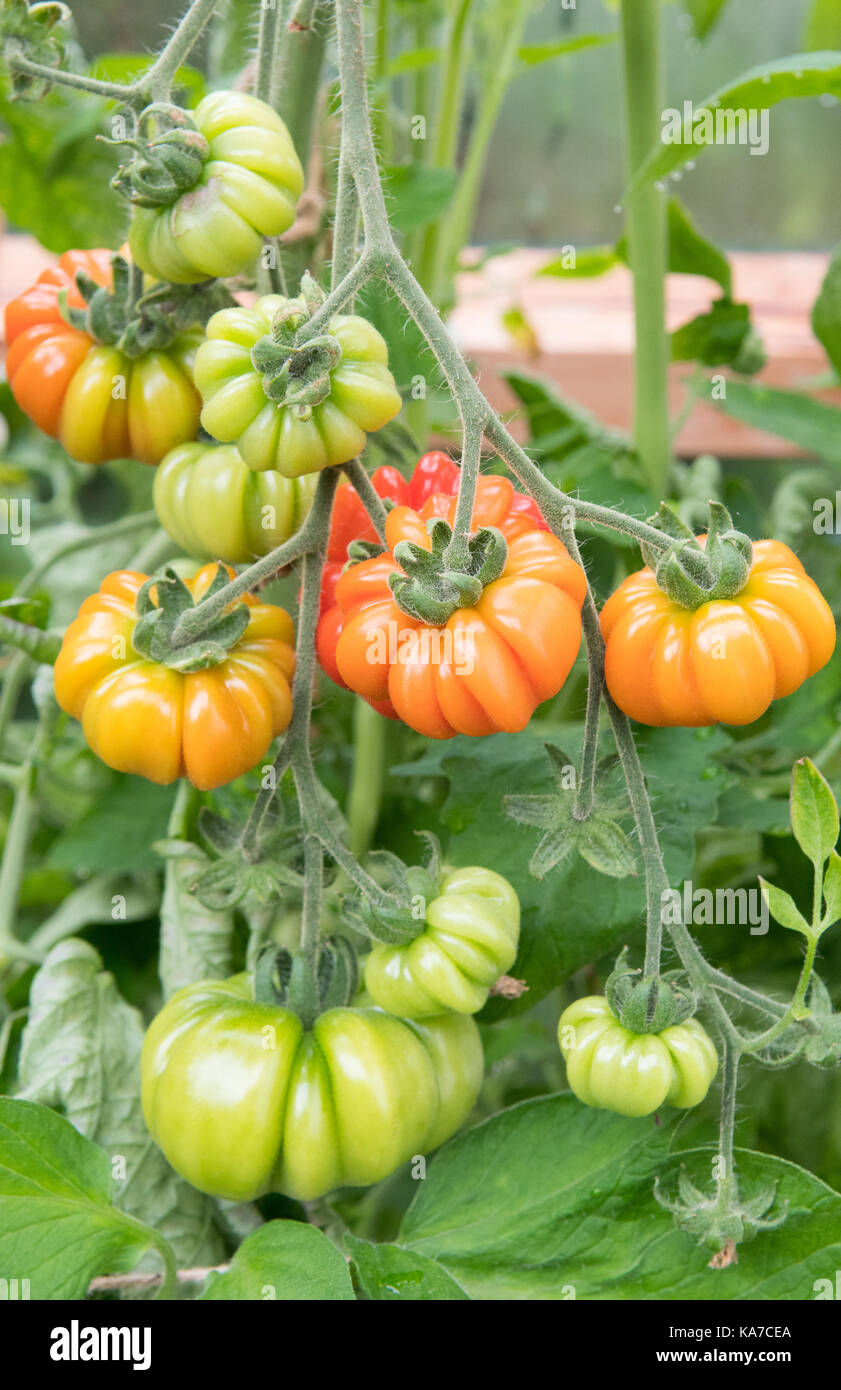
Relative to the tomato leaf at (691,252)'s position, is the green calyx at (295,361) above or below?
below

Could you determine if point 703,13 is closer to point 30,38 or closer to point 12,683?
point 30,38

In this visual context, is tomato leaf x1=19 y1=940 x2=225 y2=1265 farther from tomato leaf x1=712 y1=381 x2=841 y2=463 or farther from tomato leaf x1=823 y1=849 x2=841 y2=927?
tomato leaf x1=712 y1=381 x2=841 y2=463

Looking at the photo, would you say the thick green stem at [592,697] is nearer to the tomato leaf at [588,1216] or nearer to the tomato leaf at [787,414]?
the tomato leaf at [588,1216]

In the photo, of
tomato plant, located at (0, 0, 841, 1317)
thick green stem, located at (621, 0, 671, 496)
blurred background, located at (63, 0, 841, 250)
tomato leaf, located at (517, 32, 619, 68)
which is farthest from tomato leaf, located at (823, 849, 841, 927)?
blurred background, located at (63, 0, 841, 250)

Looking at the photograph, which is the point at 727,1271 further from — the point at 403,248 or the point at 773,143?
the point at 773,143

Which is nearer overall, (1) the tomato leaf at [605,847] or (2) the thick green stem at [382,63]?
(1) the tomato leaf at [605,847]

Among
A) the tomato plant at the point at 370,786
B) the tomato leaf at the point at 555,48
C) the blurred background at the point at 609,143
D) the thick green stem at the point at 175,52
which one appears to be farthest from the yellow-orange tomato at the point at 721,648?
the blurred background at the point at 609,143

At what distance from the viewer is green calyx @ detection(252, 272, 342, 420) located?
319mm

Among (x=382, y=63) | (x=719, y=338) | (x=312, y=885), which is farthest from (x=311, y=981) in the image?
(x=382, y=63)

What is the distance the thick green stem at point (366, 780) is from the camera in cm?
58

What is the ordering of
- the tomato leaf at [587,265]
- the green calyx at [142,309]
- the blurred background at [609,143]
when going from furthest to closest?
the blurred background at [609,143]
the tomato leaf at [587,265]
the green calyx at [142,309]

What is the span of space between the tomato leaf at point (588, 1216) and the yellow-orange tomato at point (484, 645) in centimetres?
18
